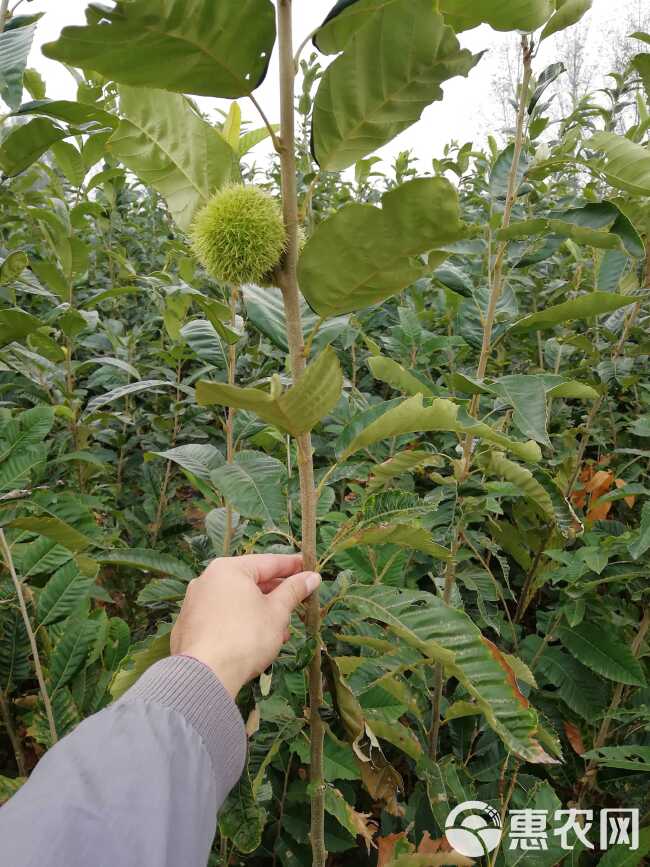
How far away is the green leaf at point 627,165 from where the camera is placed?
1.16 m

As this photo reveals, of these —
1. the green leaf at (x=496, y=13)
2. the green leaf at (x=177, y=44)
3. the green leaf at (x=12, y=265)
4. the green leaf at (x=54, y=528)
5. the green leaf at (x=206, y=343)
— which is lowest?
the green leaf at (x=54, y=528)

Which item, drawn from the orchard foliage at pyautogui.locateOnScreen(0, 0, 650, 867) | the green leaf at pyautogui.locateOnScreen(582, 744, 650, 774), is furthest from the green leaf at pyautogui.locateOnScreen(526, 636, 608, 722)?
the green leaf at pyautogui.locateOnScreen(582, 744, 650, 774)

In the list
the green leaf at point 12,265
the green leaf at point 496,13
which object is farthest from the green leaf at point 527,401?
the green leaf at point 12,265

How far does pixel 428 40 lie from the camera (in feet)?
2.26

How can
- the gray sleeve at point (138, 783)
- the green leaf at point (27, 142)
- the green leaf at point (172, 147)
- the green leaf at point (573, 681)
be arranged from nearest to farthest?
the gray sleeve at point (138, 783), the green leaf at point (172, 147), the green leaf at point (27, 142), the green leaf at point (573, 681)

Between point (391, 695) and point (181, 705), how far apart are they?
716 mm

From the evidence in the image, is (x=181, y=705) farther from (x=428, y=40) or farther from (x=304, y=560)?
(x=428, y=40)

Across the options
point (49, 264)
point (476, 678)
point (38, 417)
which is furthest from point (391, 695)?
point (49, 264)

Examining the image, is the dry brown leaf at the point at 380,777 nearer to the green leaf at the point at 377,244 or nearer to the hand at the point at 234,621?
the hand at the point at 234,621

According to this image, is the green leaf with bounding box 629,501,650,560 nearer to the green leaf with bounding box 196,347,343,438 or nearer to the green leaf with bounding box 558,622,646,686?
the green leaf with bounding box 558,622,646,686

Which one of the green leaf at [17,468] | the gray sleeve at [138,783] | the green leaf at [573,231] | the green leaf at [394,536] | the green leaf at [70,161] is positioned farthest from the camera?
the green leaf at [70,161]

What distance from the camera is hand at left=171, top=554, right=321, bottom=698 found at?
2.75 feet

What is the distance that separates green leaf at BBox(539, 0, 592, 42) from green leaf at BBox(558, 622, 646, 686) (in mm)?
1420

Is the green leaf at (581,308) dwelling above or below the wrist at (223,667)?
above
